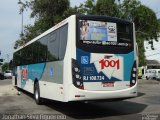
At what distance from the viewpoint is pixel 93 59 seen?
1273cm

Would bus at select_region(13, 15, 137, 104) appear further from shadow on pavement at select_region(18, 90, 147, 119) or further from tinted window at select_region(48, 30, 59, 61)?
shadow on pavement at select_region(18, 90, 147, 119)

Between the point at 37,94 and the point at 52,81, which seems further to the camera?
the point at 37,94

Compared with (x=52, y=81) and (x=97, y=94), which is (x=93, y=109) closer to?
(x=52, y=81)

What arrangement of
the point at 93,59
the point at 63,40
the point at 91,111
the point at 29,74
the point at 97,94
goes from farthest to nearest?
the point at 29,74 → the point at 91,111 → the point at 63,40 → the point at 93,59 → the point at 97,94

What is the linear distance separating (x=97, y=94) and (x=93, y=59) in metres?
1.16

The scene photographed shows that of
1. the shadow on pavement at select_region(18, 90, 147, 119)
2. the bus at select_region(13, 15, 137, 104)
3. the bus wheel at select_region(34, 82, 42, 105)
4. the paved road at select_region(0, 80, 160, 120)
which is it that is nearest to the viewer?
the bus at select_region(13, 15, 137, 104)

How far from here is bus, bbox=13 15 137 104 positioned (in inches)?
492

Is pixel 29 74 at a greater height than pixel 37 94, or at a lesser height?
greater

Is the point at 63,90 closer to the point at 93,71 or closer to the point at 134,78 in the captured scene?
the point at 93,71

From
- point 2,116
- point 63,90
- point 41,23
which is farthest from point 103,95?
point 41,23

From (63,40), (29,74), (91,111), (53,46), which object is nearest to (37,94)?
(29,74)

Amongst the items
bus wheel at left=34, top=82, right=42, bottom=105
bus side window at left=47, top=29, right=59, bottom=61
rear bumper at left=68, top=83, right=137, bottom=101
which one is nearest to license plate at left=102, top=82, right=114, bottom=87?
rear bumper at left=68, top=83, right=137, bottom=101

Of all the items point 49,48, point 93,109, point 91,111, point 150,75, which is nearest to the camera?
point 91,111

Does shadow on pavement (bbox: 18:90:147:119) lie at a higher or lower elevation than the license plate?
lower
